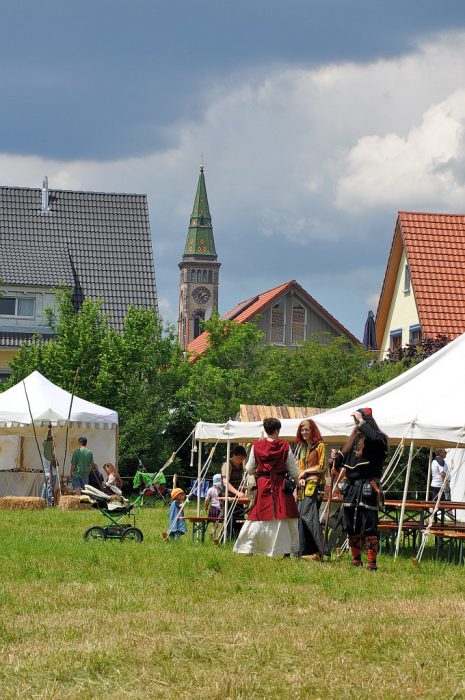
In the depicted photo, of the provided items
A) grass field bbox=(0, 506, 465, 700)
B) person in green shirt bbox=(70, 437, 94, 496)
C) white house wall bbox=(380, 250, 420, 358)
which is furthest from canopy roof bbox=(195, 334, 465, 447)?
white house wall bbox=(380, 250, 420, 358)

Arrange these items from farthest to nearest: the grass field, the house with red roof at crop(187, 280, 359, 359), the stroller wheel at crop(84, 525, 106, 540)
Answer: the house with red roof at crop(187, 280, 359, 359) → the stroller wheel at crop(84, 525, 106, 540) → the grass field

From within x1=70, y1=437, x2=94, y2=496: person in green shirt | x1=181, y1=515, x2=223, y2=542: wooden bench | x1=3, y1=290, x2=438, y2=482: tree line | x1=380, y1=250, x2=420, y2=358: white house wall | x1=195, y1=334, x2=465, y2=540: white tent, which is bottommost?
x1=181, y1=515, x2=223, y2=542: wooden bench

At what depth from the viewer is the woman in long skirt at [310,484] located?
15398 millimetres

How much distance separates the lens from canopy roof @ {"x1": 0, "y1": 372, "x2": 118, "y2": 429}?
30.9 m

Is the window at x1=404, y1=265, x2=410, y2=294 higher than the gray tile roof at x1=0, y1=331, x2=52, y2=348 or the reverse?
higher

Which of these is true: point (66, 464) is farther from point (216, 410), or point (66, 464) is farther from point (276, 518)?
point (276, 518)

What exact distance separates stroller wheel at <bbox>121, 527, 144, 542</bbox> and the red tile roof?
23.0 m

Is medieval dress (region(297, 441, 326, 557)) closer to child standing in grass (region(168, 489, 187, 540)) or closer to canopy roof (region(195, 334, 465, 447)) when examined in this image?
canopy roof (region(195, 334, 465, 447))

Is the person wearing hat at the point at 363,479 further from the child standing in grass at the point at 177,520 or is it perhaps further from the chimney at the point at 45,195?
the chimney at the point at 45,195

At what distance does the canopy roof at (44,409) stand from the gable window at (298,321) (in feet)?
125

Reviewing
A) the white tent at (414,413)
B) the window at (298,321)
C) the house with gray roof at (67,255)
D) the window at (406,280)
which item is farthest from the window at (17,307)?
the white tent at (414,413)

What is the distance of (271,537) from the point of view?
1531 centimetres

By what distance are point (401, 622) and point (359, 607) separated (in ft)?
3.07

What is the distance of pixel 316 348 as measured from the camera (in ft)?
129
